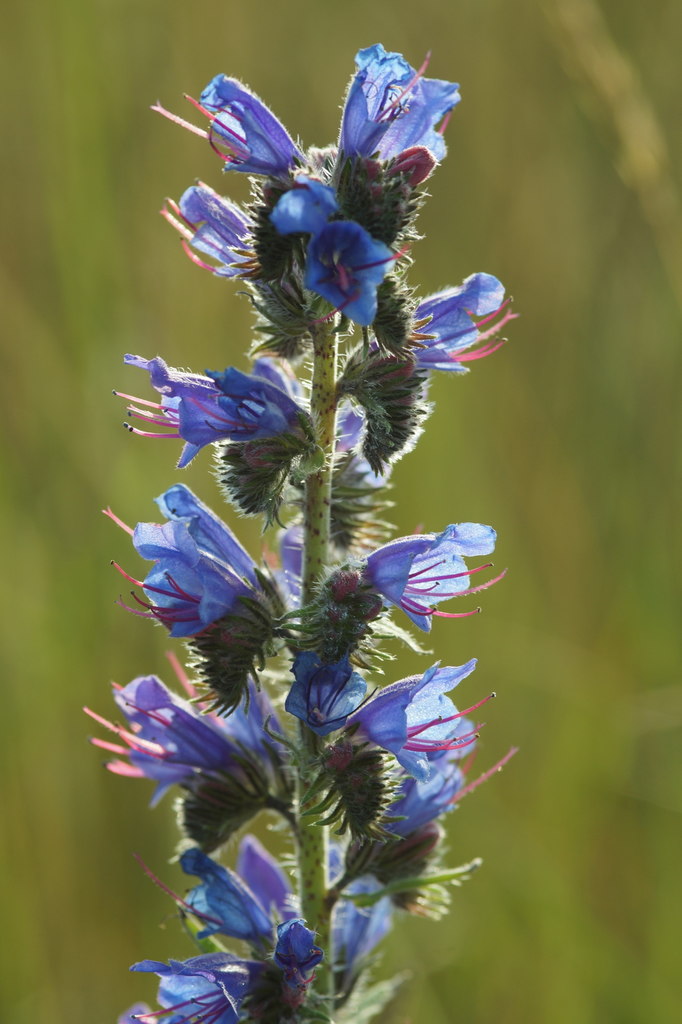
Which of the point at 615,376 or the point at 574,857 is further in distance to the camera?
the point at 615,376

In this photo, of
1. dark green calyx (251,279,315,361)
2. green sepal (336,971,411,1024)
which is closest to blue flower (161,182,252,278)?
dark green calyx (251,279,315,361)

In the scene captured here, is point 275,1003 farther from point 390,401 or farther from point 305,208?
point 305,208

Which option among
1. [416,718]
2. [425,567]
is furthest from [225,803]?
[425,567]

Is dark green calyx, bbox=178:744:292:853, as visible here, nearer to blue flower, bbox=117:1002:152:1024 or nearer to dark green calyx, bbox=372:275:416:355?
blue flower, bbox=117:1002:152:1024

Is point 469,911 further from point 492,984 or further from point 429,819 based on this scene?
point 429,819

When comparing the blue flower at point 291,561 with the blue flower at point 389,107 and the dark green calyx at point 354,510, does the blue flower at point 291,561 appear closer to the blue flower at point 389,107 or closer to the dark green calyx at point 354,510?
the dark green calyx at point 354,510

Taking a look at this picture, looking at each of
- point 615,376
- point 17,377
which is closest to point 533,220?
point 615,376
